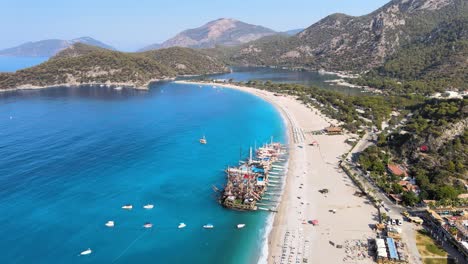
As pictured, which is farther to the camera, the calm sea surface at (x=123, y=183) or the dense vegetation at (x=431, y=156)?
the dense vegetation at (x=431, y=156)

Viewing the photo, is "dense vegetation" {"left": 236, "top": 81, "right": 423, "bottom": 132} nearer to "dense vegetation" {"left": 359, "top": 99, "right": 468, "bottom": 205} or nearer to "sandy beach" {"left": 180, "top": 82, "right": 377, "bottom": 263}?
"dense vegetation" {"left": 359, "top": 99, "right": 468, "bottom": 205}

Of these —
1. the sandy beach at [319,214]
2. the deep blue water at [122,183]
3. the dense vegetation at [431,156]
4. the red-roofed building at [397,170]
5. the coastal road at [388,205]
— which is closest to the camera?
the coastal road at [388,205]

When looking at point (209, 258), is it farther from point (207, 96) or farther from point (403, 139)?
point (207, 96)

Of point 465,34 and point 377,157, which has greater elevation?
point 465,34

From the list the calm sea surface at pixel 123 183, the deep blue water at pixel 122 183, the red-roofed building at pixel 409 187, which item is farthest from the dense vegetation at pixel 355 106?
the red-roofed building at pixel 409 187

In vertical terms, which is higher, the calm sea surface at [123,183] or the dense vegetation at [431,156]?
the dense vegetation at [431,156]

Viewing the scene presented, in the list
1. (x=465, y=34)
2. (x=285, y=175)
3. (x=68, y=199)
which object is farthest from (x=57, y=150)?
(x=465, y=34)

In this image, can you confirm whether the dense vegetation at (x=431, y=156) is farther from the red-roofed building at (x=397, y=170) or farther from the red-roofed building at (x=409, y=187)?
the red-roofed building at (x=397, y=170)
